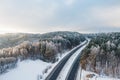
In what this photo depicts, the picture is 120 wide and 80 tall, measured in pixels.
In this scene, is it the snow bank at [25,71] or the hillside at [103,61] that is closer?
the snow bank at [25,71]

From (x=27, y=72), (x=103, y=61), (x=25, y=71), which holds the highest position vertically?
(x=103, y=61)

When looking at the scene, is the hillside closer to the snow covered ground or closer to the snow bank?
the snow covered ground

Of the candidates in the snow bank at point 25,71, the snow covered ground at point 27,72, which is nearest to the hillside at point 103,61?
the snow covered ground at point 27,72

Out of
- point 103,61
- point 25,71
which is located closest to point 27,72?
point 25,71

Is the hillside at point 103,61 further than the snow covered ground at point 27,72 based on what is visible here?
Yes

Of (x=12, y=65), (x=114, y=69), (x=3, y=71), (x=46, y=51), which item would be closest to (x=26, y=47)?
(x=46, y=51)

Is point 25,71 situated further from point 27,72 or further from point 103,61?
point 103,61

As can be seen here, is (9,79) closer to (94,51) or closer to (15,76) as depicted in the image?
(15,76)

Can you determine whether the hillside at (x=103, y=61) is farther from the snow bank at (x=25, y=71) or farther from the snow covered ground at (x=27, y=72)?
the snow bank at (x=25, y=71)
